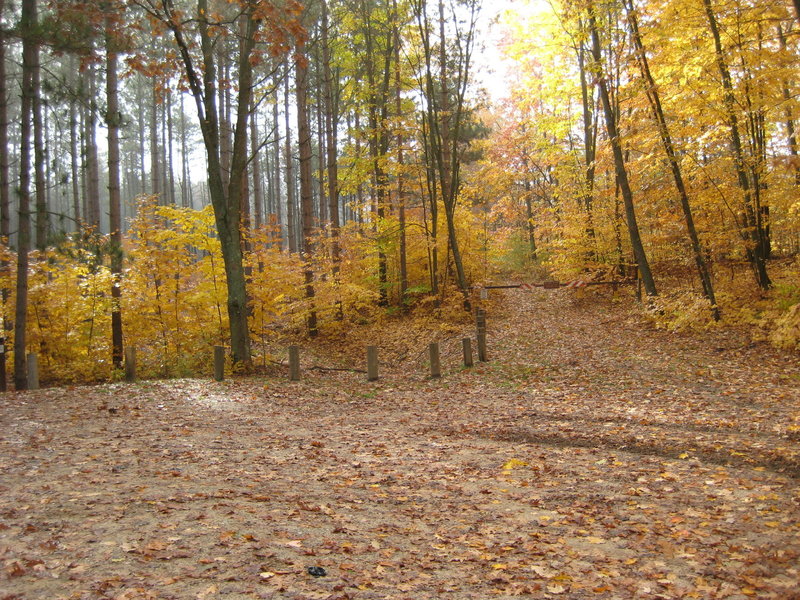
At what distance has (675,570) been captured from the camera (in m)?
3.59

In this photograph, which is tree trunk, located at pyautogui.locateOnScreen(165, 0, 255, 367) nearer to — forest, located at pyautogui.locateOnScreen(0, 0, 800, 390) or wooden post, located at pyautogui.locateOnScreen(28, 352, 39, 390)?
forest, located at pyautogui.locateOnScreen(0, 0, 800, 390)

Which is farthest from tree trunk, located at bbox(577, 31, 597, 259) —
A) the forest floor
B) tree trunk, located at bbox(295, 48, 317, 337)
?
tree trunk, located at bbox(295, 48, 317, 337)

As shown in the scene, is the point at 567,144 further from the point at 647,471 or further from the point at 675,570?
the point at 675,570

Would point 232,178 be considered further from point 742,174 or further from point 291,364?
point 742,174

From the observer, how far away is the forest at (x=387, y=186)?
10.5 metres

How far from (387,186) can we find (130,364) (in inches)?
381

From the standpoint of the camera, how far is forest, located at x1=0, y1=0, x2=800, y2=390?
1046cm

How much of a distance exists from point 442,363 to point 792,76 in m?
9.37

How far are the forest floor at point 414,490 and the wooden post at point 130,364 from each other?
1.54 m

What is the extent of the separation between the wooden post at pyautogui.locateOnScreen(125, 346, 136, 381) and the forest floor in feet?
5.06

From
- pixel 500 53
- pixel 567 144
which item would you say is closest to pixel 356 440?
pixel 500 53

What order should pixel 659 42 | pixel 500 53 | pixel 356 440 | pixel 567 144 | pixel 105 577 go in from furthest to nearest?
pixel 567 144, pixel 500 53, pixel 659 42, pixel 356 440, pixel 105 577

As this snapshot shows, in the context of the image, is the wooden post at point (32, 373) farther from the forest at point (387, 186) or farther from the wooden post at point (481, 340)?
the wooden post at point (481, 340)

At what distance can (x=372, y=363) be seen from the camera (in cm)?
1173
